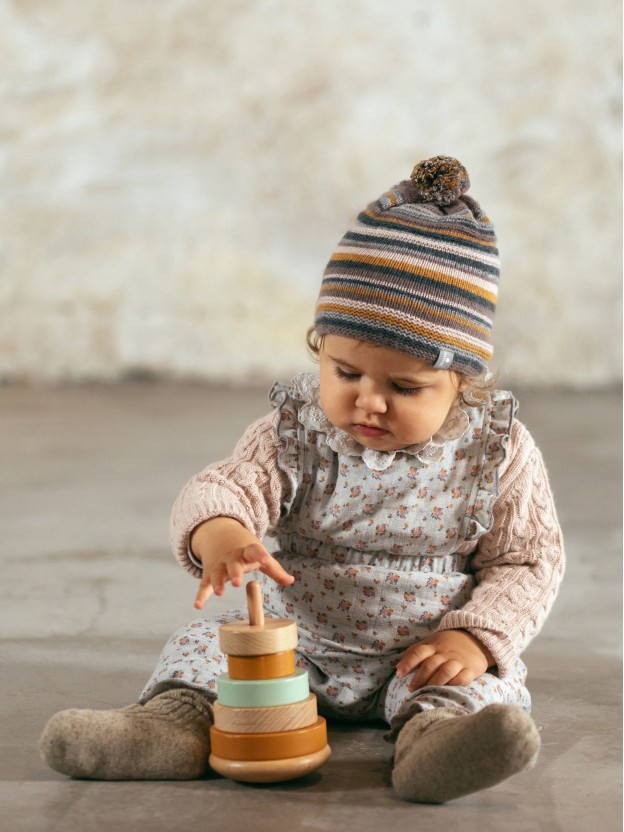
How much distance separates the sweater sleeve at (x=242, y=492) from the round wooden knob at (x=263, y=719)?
228mm

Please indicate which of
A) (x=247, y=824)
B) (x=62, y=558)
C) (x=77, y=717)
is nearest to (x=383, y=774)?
(x=247, y=824)

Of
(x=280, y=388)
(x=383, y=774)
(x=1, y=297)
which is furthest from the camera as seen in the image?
(x=1, y=297)

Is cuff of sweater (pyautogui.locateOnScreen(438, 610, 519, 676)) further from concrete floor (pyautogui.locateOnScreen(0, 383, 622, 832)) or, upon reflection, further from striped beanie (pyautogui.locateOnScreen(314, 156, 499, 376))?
striped beanie (pyautogui.locateOnScreen(314, 156, 499, 376))

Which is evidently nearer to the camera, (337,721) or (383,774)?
(383,774)

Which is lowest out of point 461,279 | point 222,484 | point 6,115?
point 222,484

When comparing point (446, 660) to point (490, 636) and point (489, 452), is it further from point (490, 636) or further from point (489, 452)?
Answer: point (489, 452)

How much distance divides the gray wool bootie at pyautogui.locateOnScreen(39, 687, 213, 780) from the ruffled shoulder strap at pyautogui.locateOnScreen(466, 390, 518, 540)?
43cm

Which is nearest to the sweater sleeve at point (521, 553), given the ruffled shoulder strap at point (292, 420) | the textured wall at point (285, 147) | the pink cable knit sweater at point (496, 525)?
the pink cable knit sweater at point (496, 525)

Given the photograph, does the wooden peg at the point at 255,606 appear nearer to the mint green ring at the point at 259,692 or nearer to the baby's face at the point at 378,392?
the mint green ring at the point at 259,692

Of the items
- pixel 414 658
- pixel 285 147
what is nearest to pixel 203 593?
pixel 414 658

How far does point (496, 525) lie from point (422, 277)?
322 mm

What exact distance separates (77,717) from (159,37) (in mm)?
4221

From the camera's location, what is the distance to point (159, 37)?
4.93m

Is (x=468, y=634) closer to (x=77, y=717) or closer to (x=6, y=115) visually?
(x=77, y=717)
